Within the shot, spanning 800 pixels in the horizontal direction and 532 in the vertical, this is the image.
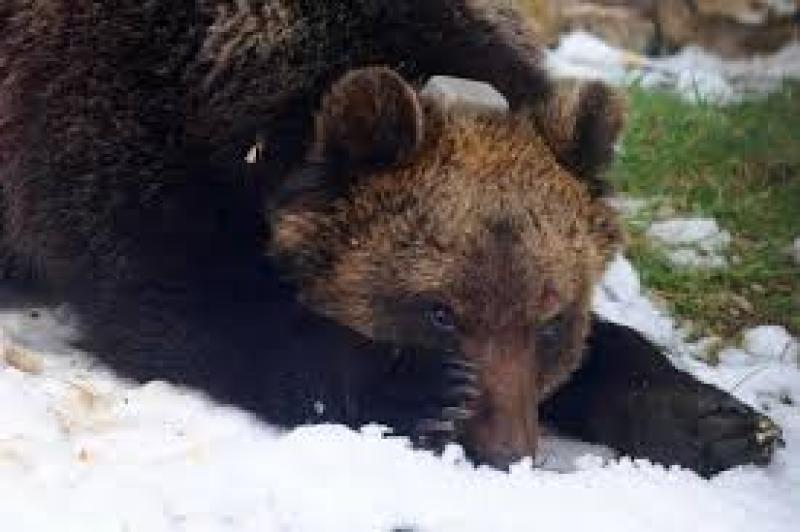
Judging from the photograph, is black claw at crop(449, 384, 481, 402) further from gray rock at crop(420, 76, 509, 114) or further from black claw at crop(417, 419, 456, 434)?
gray rock at crop(420, 76, 509, 114)

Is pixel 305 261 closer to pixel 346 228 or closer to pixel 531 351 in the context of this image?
pixel 346 228

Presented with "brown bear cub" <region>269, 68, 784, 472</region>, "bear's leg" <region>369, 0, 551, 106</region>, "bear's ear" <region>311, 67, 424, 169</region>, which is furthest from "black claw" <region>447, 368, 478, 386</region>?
"bear's leg" <region>369, 0, 551, 106</region>

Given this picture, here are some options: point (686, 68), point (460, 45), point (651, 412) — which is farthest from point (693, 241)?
point (686, 68)

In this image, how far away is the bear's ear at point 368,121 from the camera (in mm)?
4172

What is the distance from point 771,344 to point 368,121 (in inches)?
85.9

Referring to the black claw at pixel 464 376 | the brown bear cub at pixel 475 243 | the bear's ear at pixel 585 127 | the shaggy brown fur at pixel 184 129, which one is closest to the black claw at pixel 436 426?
the brown bear cub at pixel 475 243

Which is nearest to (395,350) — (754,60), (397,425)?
(397,425)

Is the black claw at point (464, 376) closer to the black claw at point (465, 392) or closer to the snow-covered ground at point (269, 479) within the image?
the black claw at point (465, 392)

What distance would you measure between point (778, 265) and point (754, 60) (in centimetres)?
368

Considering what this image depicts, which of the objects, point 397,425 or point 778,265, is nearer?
point 397,425

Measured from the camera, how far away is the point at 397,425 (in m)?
4.38

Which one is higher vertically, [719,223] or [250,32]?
[250,32]

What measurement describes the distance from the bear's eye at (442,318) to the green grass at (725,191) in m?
1.95

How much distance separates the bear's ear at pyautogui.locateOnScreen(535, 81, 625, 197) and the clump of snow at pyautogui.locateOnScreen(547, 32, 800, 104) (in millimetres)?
4120
